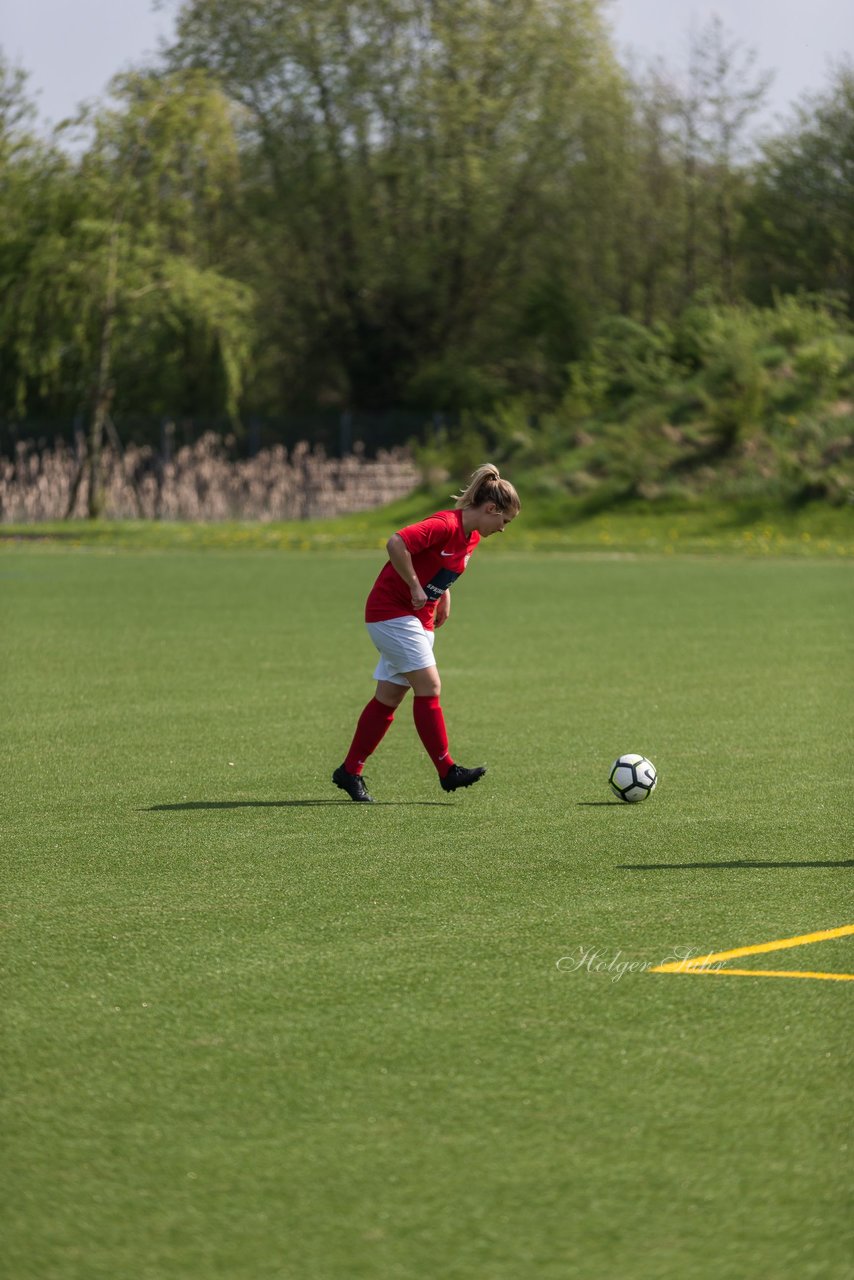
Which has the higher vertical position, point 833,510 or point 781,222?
point 781,222

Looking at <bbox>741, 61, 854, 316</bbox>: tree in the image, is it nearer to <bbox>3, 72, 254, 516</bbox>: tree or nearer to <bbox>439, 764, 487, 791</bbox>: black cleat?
<bbox>3, 72, 254, 516</bbox>: tree

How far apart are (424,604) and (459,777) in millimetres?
884

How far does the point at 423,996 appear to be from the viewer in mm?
5129

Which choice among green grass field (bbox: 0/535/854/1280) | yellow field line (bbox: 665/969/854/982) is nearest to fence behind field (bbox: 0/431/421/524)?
green grass field (bbox: 0/535/854/1280)

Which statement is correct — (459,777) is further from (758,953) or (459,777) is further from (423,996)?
(423,996)

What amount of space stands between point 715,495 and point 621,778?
1012 inches

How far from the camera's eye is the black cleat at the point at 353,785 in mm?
8477

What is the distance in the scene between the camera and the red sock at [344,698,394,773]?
8570 mm

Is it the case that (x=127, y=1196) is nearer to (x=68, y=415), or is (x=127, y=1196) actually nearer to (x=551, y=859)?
(x=551, y=859)

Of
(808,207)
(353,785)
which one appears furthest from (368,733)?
(808,207)

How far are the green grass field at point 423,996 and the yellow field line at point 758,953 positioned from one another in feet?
0.18

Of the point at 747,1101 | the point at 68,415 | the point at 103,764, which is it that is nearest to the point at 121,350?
the point at 68,415

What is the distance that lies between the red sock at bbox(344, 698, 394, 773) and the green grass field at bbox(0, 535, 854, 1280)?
25cm

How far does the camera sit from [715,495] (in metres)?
33.4
